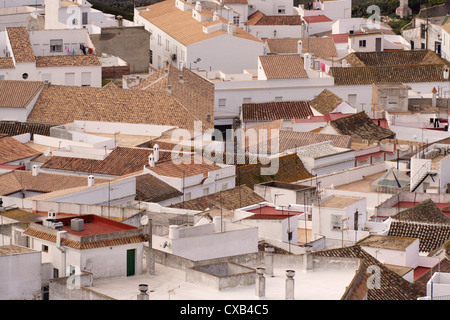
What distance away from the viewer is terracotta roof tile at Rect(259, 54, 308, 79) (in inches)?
2431

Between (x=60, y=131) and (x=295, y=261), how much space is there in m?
22.1

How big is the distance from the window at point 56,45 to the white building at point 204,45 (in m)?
4.38

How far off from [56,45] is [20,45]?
2819 millimetres

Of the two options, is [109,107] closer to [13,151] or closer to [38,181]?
[13,151]

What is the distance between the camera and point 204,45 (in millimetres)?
64562

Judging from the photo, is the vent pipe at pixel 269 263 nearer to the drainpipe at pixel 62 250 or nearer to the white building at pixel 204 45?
the drainpipe at pixel 62 250

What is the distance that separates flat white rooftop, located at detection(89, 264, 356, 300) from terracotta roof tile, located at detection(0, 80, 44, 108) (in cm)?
2503

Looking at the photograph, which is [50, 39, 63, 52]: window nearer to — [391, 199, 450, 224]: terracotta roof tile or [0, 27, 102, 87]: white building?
[0, 27, 102, 87]: white building

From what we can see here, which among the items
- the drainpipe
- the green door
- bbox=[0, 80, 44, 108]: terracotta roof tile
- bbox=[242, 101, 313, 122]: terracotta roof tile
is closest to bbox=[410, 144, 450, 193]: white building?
bbox=[242, 101, 313, 122]: terracotta roof tile

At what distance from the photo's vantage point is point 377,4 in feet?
282

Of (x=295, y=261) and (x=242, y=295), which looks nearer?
(x=242, y=295)

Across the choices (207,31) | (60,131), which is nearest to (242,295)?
(60,131)

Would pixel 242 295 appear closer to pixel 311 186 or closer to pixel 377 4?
pixel 311 186
